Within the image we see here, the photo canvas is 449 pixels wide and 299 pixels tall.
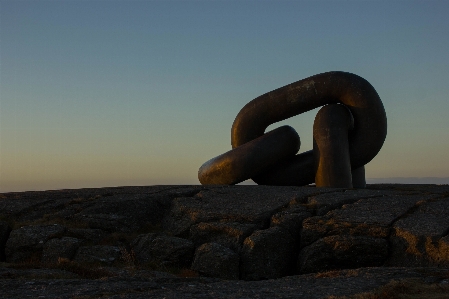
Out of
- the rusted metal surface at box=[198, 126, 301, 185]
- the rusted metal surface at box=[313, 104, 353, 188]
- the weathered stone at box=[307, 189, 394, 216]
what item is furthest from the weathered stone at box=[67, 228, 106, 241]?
the rusted metal surface at box=[313, 104, 353, 188]

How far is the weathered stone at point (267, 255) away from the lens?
30.6 ft

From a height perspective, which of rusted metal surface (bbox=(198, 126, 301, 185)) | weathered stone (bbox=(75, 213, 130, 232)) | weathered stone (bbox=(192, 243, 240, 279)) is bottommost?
weathered stone (bbox=(192, 243, 240, 279))

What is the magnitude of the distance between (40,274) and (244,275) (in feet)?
11.3

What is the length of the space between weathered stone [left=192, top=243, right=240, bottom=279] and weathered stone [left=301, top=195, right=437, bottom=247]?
152 centimetres

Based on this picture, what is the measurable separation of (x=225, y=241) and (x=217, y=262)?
0.83m

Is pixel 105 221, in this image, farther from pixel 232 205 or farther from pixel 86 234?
pixel 232 205

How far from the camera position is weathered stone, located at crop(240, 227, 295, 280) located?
931 centimetres

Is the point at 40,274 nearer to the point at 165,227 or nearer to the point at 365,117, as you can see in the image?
the point at 165,227

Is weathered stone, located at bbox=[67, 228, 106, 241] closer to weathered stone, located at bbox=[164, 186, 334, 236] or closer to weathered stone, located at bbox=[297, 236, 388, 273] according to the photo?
weathered stone, located at bbox=[164, 186, 334, 236]

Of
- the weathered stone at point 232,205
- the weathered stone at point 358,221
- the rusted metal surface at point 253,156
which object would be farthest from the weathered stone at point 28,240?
the rusted metal surface at point 253,156

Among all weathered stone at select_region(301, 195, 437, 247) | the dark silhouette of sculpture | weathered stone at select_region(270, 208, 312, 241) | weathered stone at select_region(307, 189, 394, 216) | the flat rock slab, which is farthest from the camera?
the dark silhouette of sculpture

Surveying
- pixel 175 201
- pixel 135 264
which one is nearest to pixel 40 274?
pixel 135 264

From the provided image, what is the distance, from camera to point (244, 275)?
9219mm

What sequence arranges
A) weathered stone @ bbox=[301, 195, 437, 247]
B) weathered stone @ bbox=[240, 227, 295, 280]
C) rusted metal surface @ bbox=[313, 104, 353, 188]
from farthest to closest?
rusted metal surface @ bbox=[313, 104, 353, 188]
weathered stone @ bbox=[301, 195, 437, 247]
weathered stone @ bbox=[240, 227, 295, 280]
